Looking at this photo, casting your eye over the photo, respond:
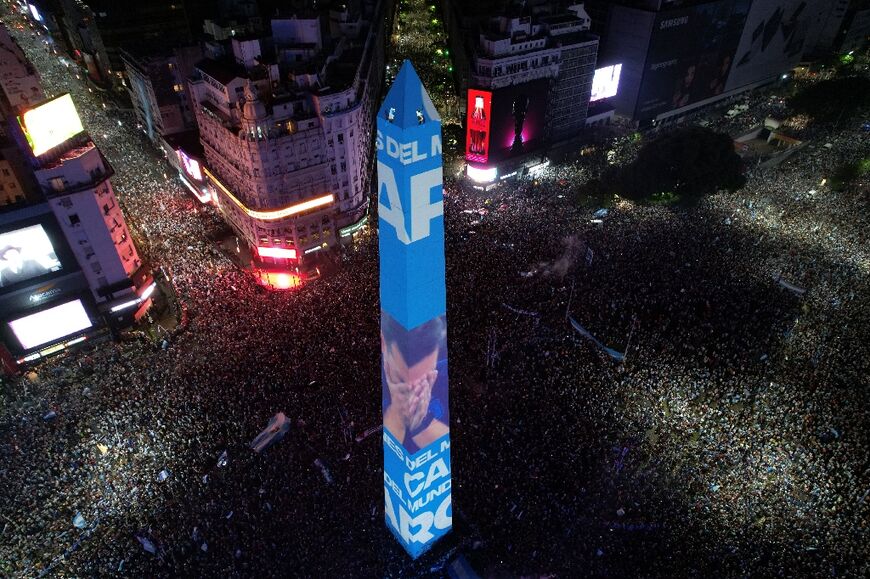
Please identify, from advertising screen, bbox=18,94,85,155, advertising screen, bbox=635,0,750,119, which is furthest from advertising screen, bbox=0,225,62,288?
advertising screen, bbox=635,0,750,119

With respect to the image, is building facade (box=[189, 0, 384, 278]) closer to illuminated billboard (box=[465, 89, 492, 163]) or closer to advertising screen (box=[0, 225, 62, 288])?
illuminated billboard (box=[465, 89, 492, 163])

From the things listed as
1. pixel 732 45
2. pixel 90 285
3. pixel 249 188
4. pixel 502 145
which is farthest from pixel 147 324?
pixel 732 45

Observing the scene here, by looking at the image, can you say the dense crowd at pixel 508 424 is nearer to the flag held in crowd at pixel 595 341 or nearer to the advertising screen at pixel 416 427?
the flag held in crowd at pixel 595 341

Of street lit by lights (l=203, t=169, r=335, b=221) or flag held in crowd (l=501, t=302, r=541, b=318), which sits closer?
flag held in crowd (l=501, t=302, r=541, b=318)

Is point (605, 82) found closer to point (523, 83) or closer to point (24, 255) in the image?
point (523, 83)

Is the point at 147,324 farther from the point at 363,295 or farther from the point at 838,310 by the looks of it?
the point at 838,310
